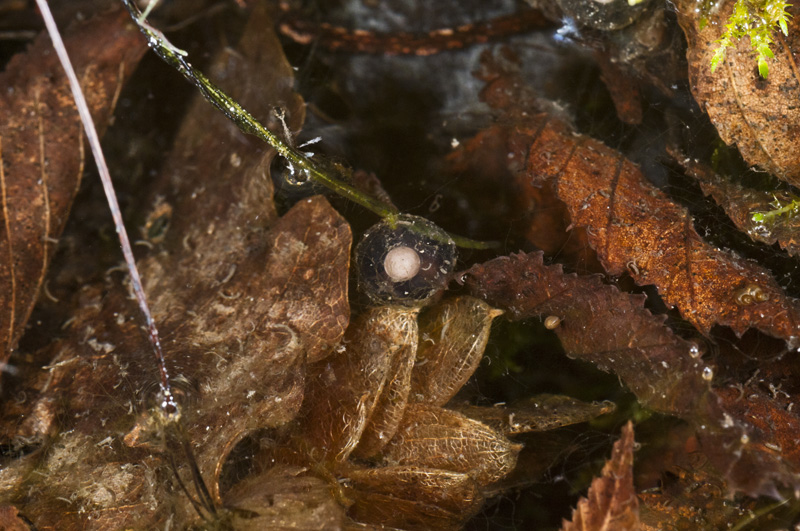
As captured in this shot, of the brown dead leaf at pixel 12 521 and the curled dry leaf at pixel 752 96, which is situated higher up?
the curled dry leaf at pixel 752 96

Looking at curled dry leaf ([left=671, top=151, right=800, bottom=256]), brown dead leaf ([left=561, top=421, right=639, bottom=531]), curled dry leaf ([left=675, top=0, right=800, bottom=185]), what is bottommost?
brown dead leaf ([left=561, top=421, right=639, bottom=531])

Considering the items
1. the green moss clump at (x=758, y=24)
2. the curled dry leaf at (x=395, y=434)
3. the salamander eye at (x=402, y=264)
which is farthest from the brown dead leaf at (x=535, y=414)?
the green moss clump at (x=758, y=24)

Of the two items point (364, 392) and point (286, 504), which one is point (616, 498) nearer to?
point (364, 392)

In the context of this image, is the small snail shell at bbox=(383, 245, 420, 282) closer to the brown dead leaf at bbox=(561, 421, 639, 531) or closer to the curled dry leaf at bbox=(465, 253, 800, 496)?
the curled dry leaf at bbox=(465, 253, 800, 496)

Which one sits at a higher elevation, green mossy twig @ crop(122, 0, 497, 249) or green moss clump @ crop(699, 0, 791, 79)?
green moss clump @ crop(699, 0, 791, 79)

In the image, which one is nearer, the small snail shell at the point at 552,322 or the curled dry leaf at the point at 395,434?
the curled dry leaf at the point at 395,434

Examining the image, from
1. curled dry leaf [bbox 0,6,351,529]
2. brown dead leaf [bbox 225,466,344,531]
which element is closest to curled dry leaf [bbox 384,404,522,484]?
brown dead leaf [bbox 225,466,344,531]

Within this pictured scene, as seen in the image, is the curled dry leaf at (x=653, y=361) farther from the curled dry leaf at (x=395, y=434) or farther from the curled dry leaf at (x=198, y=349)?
the curled dry leaf at (x=198, y=349)
